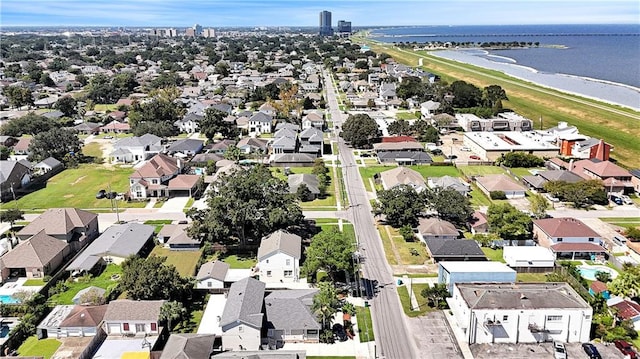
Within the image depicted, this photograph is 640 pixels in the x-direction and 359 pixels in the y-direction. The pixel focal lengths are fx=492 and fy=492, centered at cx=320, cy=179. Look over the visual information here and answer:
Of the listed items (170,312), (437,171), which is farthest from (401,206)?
(170,312)

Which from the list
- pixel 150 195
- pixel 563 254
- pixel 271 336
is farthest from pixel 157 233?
pixel 563 254

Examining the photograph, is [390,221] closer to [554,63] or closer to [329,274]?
[329,274]

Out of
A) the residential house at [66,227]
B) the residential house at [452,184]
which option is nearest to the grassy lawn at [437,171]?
the residential house at [452,184]

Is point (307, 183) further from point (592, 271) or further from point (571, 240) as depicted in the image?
point (592, 271)

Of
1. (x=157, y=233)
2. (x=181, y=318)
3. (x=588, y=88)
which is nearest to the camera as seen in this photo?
(x=181, y=318)

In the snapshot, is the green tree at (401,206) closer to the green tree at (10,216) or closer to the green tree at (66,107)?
the green tree at (10,216)

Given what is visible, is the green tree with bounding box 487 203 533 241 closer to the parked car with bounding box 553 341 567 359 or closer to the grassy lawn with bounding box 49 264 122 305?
the parked car with bounding box 553 341 567 359
